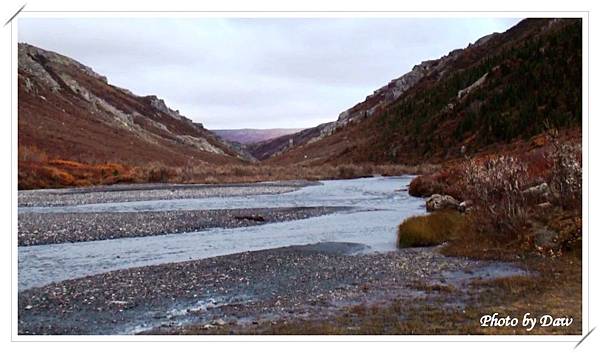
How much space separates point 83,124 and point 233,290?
114 m

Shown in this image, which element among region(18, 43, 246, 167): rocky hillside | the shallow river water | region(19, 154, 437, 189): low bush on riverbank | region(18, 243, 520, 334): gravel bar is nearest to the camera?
region(18, 243, 520, 334): gravel bar

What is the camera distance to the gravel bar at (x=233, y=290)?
511 inches

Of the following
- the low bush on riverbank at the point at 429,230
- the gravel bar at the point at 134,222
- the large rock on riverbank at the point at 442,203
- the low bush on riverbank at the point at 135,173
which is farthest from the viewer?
the low bush on riverbank at the point at 135,173

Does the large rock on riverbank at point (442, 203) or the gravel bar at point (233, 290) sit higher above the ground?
the large rock on riverbank at point (442, 203)

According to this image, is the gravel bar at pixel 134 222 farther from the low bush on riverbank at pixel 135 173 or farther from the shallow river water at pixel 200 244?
the low bush on riverbank at pixel 135 173

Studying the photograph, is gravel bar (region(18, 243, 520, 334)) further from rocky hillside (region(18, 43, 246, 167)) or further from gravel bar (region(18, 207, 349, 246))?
rocky hillside (region(18, 43, 246, 167))

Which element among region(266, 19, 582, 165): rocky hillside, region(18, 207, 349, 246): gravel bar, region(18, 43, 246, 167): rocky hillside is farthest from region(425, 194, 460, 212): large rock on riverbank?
region(18, 43, 246, 167): rocky hillside

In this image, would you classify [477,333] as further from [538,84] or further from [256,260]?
[538,84]

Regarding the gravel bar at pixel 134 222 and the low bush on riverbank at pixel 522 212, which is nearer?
the low bush on riverbank at pixel 522 212

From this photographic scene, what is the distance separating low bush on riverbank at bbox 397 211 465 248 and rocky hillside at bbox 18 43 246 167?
180 feet

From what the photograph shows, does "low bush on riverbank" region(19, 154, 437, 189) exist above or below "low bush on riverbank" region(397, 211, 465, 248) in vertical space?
above

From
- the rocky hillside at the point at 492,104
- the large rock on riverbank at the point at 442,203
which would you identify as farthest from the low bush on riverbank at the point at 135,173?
the large rock on riverbank at the point at 442,203

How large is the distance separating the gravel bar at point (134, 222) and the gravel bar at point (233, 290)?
9.19 metres

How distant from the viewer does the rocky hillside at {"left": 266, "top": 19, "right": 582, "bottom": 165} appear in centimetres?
9525
